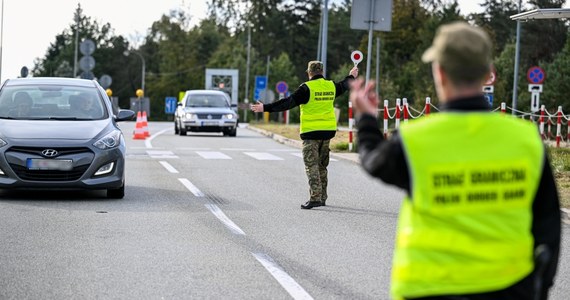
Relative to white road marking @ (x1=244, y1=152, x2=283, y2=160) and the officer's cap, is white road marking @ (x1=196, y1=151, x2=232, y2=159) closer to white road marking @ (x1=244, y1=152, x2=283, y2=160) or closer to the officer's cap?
white road marking @ (x1=244, y1=152, x2=283, y2=160)

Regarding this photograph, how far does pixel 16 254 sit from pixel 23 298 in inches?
78.6

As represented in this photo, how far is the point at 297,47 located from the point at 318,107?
297 ft

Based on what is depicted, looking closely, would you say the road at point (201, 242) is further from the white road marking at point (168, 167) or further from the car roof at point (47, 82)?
the white road marking at point (168, 167)

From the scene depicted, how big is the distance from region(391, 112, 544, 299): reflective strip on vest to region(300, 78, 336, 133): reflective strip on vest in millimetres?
9459

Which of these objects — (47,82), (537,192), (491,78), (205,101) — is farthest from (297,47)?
(537,192)

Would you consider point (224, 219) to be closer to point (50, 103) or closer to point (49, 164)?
point (49, 164)

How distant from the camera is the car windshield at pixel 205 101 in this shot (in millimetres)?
38250

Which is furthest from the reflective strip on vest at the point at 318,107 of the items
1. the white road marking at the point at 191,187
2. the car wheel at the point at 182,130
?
the car wheel at the point at 182,130

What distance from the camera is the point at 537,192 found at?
3627 mm

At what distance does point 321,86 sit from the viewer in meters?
13.0

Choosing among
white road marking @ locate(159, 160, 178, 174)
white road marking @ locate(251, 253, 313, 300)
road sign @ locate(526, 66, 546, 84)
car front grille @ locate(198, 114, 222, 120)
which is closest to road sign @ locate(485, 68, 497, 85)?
white road marking @ locate(251, 253, 313, 300)

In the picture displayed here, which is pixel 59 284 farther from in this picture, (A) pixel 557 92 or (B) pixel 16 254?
(A) pixel 557 92

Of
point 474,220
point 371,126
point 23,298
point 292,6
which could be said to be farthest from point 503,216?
point 292,6

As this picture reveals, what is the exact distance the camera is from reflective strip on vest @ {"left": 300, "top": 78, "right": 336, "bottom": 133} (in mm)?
12969
